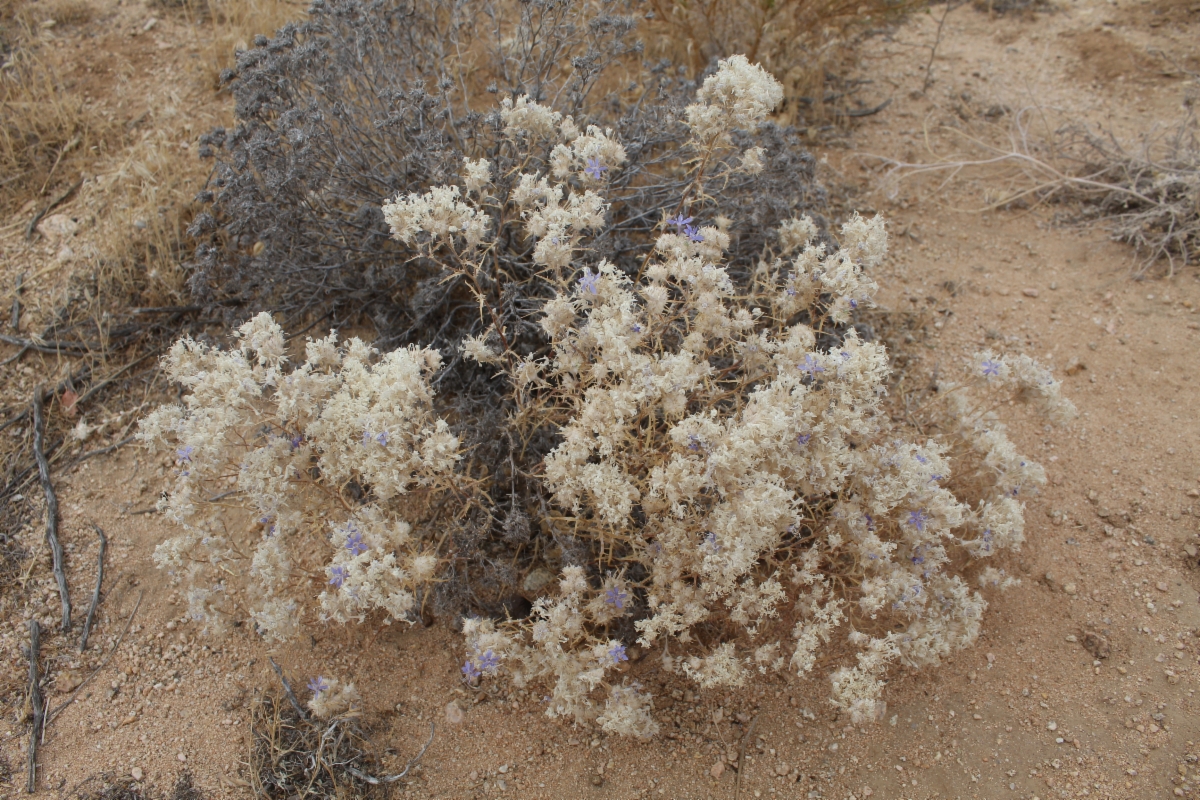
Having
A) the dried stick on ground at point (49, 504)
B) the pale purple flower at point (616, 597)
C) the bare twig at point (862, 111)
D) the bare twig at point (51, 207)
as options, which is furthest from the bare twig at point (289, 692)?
the bare twig at point (862, 111)

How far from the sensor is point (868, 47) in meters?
5.98

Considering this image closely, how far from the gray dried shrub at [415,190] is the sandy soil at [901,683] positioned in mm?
536

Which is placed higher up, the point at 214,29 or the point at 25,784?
the point at 214,29

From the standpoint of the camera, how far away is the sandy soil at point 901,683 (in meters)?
2.64

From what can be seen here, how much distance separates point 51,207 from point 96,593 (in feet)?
8.15

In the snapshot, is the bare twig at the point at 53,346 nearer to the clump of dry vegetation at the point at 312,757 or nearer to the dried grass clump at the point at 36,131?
the dried grass clump at the point at 36,131

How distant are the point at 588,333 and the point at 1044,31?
564 centimetres

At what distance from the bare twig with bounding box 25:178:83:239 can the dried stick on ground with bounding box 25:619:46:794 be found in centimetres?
234

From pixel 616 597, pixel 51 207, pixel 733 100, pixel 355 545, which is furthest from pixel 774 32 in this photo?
pixel 51 207

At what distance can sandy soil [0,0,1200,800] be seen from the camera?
264 centimetres

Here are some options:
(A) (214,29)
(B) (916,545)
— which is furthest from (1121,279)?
(A) (214,29)

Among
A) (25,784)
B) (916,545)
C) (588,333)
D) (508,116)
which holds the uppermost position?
(508,116)

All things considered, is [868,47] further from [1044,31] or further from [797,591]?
[797,591]

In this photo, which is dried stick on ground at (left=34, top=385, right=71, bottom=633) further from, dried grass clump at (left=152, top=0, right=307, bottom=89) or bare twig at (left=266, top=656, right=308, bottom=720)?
dried grass clump at (left=152, top=0, right=307, bottom=89)
